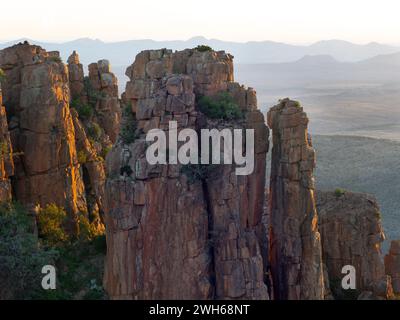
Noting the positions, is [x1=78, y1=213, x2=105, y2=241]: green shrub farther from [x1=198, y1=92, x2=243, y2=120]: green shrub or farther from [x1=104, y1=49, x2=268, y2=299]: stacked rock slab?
[x1=198, y1=92, x2=243, y2=120]: green shrub

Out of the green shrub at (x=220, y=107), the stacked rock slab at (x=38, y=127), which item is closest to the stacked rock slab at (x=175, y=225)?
the green shrub at (x=220, y=107)

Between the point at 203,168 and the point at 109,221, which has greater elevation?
the point at 203,168

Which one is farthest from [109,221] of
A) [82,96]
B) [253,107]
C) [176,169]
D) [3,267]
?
[82,96]

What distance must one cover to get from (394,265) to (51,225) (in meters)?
29.0

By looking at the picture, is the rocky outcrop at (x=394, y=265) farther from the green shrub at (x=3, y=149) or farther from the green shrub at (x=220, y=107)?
the green shrub at (x=3, y=149)

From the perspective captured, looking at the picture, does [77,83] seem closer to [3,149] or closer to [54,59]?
[54,59]

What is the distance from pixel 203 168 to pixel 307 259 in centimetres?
960

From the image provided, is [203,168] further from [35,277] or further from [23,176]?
[23,176]

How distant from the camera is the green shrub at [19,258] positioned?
38875 millimetres

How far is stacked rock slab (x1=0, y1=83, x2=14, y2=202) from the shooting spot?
4341 cm

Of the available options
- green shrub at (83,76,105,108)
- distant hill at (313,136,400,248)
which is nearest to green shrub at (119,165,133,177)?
green shrub at (83,76,105,108)

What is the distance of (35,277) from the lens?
39406 mm

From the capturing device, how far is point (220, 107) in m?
36.8
